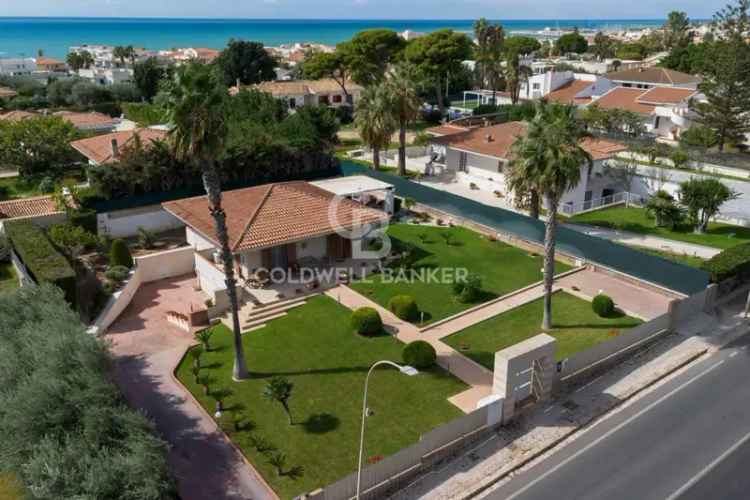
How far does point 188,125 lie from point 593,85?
78.0m

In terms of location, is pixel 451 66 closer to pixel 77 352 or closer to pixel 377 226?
pixel 377 226

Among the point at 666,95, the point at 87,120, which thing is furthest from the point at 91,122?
the point at 666,95

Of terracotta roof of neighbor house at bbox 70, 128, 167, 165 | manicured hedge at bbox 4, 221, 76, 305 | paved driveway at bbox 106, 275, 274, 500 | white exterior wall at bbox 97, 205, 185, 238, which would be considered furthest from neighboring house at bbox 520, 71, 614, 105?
manicured hedge at bbox 4, 221, 76, 305

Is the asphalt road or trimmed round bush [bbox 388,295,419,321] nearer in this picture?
the asphalt road

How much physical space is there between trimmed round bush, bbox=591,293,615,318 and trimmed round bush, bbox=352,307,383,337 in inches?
416

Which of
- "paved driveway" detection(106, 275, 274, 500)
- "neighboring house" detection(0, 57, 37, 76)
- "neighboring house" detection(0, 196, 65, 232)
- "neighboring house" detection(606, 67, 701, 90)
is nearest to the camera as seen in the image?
"paved driveway" detection(106, 275, 274, 500)

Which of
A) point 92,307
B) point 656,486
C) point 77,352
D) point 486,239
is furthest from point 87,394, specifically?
point 486,239

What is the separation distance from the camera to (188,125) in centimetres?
2005

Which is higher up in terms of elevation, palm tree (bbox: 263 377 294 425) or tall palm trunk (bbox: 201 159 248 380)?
tall palm trunk (bbox: 201 159 248 380)

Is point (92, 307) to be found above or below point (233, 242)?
below

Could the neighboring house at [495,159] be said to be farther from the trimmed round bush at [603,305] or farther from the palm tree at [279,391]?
the palm tree at [279,391]

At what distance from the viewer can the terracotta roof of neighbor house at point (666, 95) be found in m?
72.4

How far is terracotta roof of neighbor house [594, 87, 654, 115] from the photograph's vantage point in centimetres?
7288

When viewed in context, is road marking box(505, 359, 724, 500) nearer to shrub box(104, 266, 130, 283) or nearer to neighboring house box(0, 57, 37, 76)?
shrub box(104, 266, 130, 283)
